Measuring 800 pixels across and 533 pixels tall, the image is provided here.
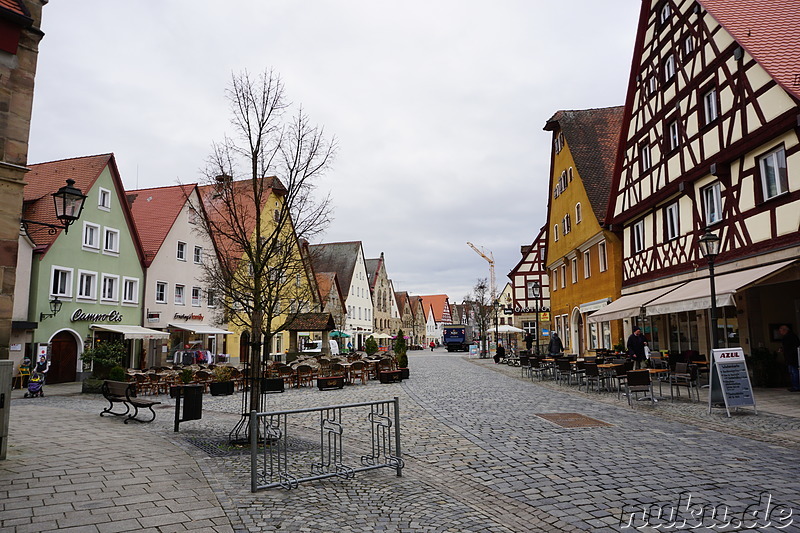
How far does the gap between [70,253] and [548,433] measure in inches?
1001

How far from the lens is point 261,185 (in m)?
10.7

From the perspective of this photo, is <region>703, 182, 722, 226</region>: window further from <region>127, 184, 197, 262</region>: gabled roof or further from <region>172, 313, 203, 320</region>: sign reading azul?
<region>172, 313, 203, 320</region>: sign reading azul

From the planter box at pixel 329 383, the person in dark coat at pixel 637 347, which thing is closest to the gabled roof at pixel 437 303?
the planter box at pixel 329 383

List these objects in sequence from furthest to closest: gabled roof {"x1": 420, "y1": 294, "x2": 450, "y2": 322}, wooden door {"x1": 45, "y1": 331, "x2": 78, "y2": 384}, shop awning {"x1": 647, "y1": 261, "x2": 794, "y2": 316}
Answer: gabled roof {"x1": 420, "y1": 294, "x2": 450, "y2": 322}
wooden door {"x1": 45, "y1": 331, "x2": 78, "y2": 384}
shop awning {"x1": 647, "y1": 261, "x2": 794, "y2": 316}

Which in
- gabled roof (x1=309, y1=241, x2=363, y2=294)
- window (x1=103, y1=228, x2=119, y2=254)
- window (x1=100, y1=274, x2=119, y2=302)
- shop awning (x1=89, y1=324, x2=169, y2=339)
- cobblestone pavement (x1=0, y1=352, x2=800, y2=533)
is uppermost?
gabled roof (x1=309, y1=241, x2=363, y2=294)

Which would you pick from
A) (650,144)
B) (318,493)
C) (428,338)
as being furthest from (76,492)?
(428,338)

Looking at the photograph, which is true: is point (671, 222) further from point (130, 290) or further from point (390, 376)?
point (130, 290)

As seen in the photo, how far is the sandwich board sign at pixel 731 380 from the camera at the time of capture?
12.2 meters

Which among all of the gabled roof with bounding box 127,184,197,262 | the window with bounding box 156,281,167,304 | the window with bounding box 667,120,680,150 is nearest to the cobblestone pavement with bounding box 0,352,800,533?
the window with bounding box 667,120,680,150

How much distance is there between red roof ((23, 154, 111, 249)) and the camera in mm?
27078

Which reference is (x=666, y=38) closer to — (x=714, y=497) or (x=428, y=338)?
(x=714, y=497)

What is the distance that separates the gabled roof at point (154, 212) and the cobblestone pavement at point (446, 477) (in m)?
23.3

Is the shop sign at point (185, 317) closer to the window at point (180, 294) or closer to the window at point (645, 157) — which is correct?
the window at point (180, 294)

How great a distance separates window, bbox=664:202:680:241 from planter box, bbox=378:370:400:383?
12.0m
